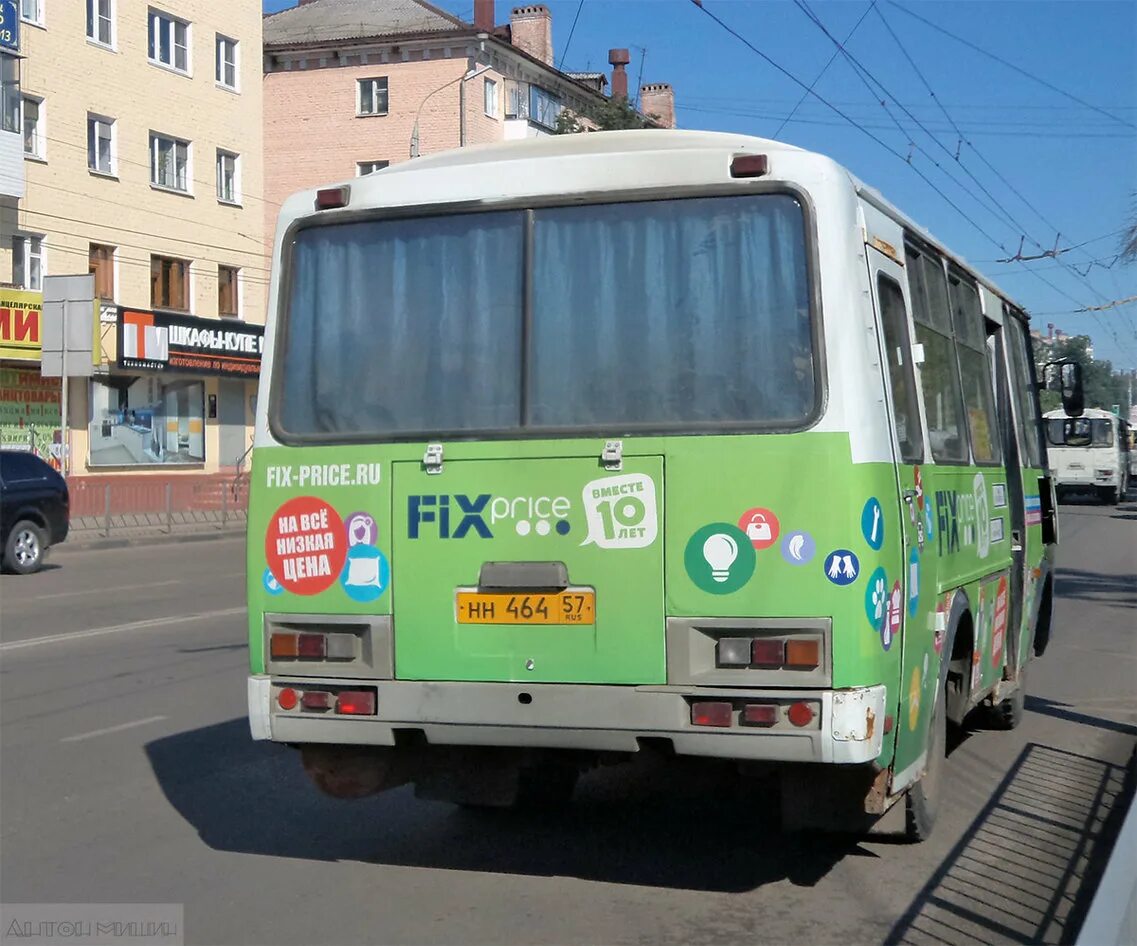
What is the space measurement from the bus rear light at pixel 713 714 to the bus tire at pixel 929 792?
135 cm

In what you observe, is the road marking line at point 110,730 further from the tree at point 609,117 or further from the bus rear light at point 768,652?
the tree at point 609,117

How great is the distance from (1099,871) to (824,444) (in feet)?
7.80

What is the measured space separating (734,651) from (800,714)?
1.01 feet

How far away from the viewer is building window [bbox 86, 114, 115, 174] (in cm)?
3572

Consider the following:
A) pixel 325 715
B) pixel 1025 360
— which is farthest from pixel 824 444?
pixel 1025 360

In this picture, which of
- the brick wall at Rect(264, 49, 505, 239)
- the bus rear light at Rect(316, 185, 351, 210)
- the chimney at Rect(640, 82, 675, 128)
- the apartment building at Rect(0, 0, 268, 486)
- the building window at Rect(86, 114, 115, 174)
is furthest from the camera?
the chimney at Rect(640, 82, 675, 128)

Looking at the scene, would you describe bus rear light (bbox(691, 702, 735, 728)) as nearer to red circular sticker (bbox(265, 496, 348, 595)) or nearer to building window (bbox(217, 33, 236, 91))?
red circular sticker (bbox(265, 496, 348, 595))

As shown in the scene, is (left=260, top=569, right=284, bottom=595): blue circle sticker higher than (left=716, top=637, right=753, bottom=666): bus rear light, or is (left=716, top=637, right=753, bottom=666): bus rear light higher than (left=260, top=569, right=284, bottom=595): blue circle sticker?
(left=260, top=569, right=284, bottom=595): blue circle sticker

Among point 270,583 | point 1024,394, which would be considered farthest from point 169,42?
point 270,583

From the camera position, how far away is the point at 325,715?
575 cm

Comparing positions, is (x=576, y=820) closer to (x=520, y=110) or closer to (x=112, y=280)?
(x=112, y=280)

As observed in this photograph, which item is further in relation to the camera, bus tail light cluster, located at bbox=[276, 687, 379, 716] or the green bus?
bus tail light cluster, located at bbox=[276, 687, 379, 716]

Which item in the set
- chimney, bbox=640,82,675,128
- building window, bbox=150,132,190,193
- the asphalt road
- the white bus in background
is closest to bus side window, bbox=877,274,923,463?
the asphalt road

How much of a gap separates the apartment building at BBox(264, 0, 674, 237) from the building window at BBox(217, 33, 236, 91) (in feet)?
29.1
